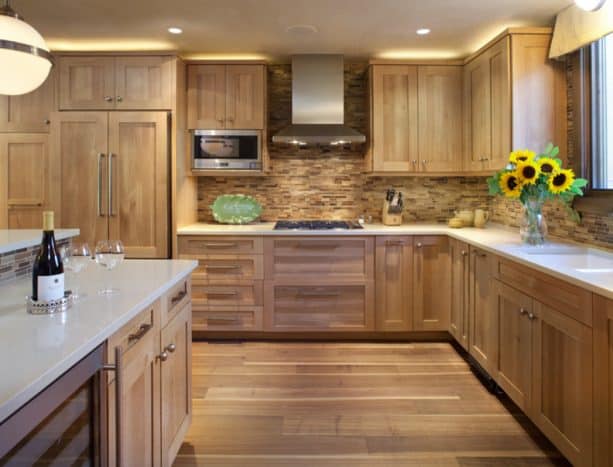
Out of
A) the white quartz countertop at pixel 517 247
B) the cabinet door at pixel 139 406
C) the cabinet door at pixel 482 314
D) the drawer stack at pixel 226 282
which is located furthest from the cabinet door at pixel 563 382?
the drawer stack at pixel 226 282

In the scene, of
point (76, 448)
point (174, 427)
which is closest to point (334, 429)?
point (174, 427)

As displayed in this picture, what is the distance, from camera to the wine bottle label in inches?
51.3

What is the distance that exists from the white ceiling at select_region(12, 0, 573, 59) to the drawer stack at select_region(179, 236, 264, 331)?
1540mm

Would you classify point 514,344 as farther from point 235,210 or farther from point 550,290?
point 235,210

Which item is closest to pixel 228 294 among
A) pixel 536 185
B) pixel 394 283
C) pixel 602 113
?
pixel 394 283

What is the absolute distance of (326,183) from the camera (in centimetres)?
425

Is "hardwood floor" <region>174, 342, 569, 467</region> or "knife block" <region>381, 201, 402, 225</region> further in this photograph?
"knife block" <region>381, 201, 402, 225</region>

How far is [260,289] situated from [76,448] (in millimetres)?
2561

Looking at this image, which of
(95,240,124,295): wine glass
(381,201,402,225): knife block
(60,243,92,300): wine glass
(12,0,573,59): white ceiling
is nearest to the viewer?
(60,243,92,300): wine glass

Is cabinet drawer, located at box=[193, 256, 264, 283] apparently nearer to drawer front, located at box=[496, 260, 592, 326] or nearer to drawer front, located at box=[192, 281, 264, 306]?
drawer front, located at box=[192, 281, 264, 306]

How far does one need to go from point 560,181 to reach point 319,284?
6.06 feet

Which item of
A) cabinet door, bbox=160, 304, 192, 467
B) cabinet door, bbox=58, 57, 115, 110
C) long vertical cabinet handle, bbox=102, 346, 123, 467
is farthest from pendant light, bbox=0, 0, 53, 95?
cabinet door, bbox=58, 57, 115, 110

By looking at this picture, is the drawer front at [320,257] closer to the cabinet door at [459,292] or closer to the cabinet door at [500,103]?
the cabinet door at [459,292]

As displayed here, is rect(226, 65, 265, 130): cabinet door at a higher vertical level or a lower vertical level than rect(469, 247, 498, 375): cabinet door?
higher
